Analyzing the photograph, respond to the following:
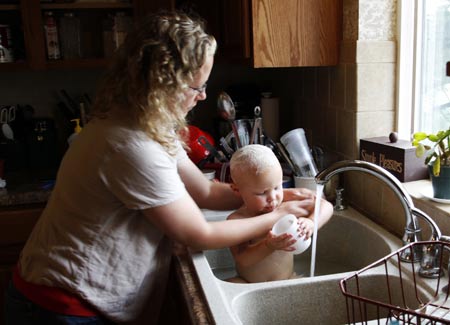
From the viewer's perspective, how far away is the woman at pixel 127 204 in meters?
1.06

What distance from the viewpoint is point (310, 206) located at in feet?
4.34

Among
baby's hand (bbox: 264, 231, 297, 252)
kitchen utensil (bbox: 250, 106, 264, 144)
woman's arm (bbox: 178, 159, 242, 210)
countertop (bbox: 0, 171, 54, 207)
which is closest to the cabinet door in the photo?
kitchen utensil (bbox: 250, 106, 264, 144)

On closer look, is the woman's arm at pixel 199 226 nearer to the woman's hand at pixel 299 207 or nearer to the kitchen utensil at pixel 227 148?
the woman's hand at pixel 299 207

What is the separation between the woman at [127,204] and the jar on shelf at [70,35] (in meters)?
1.27

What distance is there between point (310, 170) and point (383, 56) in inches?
16.5

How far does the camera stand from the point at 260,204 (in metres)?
1.29

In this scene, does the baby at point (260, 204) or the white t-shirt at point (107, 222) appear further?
the baby at point (260, 204)

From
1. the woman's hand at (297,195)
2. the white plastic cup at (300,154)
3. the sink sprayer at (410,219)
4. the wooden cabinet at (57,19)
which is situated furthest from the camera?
the wooden cabinet at (57,19)

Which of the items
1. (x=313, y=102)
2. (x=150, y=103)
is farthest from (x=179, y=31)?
(x=313, y=102)

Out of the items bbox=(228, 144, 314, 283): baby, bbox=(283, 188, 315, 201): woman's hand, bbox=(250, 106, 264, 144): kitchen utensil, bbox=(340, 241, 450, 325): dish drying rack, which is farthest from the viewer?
bbox=(250, 106, 264, 144): kitchen utensil

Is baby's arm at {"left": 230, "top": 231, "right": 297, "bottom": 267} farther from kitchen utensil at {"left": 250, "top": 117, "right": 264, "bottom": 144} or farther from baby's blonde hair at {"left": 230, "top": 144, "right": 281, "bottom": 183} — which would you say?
kitchen utensil at {"left": 250, "top": 117, "right": 264, "bottom": 144}

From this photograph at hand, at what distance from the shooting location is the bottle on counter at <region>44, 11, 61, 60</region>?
2227 mm

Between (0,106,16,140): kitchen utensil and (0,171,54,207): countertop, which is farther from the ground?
(0,106,16,140): kitchen utensil

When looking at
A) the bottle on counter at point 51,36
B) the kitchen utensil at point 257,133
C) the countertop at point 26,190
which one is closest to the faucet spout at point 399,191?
the kitchen utensil at point 257,133
